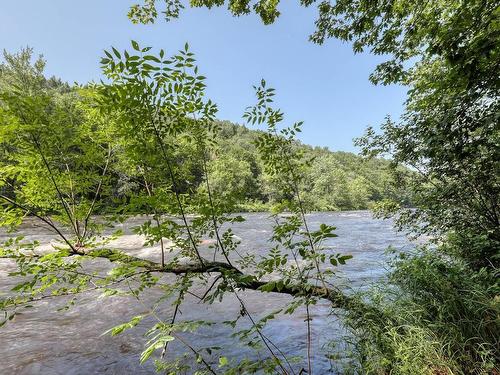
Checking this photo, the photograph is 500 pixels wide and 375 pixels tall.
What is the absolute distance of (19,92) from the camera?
7.41ft

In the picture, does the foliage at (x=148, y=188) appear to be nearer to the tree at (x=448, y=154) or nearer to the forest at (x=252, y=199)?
the forest at (x=252, y=199)

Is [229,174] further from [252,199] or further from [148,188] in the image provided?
[148,188]

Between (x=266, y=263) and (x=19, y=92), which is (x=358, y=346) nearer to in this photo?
(x=266, y=263)

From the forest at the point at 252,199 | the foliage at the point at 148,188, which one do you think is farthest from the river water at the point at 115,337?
the foliage at the point at 148,188

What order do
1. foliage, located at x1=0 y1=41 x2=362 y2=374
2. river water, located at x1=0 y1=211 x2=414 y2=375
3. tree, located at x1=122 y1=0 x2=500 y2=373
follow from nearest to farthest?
foliage, located at x1=0 y1=41 x2=362 y2=374, tree, located at x1=122 y1=0 x2=500 y2=373, river water, located at x1=0 y1=211 x2=414 y2=375

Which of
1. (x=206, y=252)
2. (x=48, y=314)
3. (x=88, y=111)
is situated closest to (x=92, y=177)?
(x=88, y=111)

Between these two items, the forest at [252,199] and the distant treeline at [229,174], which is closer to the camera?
the forest at [252,199]

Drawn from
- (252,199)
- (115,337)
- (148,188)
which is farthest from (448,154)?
(115,337)

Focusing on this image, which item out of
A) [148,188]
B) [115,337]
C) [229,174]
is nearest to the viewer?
[148,188]

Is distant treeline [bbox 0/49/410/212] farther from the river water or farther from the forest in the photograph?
the river water

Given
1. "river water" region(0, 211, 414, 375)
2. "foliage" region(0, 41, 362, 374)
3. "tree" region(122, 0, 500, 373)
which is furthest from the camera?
"river water" region(0, 211, 414, 375)

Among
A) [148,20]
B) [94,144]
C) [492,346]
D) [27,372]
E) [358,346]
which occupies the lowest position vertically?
[27,372]

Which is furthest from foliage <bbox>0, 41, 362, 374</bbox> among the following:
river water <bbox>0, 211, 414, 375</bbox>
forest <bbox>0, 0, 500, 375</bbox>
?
river water <bbox>0, 211, 414, 375</bbox>

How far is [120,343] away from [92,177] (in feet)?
11.8
